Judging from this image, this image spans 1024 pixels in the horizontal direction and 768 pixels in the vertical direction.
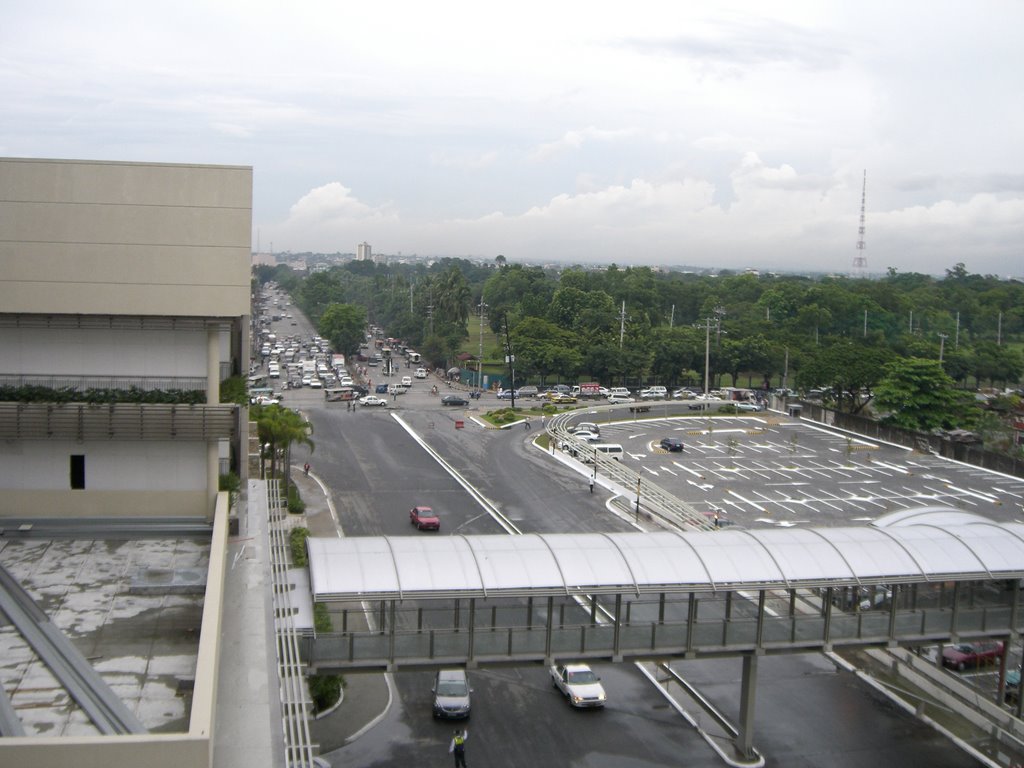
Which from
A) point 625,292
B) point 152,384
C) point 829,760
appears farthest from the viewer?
point 625,292

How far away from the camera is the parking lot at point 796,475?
32531 millimetres

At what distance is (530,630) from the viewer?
13672 millimetres

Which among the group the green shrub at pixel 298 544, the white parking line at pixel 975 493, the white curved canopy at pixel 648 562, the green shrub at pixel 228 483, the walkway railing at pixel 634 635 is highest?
the green shrub at pixel 228 483

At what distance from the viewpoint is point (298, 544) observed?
22.9 metres

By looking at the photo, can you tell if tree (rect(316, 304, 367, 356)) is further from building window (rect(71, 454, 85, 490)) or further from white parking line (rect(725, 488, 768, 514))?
building window (rect(71, 454, 85, 490))

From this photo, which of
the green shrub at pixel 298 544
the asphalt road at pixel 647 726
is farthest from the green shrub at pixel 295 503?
the asphalt road at pixel 647 726

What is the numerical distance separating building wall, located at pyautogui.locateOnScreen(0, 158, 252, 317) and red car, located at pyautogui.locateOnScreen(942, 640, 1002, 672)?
1419 centimetres

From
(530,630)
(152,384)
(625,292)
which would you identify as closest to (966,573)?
(530,630)

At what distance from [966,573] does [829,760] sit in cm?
344

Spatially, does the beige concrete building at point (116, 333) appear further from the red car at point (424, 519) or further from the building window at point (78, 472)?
the red car at point (424, 519)

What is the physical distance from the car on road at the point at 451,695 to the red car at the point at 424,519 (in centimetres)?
1166

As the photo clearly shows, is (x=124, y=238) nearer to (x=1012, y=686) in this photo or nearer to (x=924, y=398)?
(x=1012, y=686)

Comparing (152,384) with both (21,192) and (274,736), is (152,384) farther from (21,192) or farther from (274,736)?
(274,736)

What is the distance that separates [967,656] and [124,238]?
634 inches
